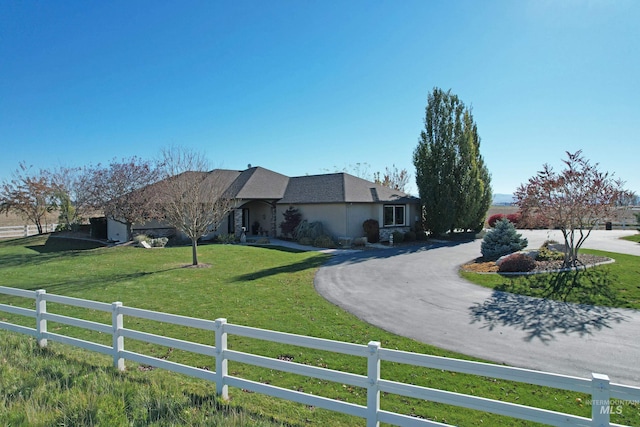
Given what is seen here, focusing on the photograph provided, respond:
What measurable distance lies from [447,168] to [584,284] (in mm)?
17128

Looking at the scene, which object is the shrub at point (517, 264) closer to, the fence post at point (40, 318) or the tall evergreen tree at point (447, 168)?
the tall evergreen tree at point (447, 168)

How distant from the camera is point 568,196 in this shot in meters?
13.6

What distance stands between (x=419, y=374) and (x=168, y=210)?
1322 centimetres

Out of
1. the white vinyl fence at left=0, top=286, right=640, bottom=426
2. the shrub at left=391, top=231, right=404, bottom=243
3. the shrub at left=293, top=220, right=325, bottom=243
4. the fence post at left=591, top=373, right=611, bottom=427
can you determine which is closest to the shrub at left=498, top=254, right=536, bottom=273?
the white vinyl fence at left=0, top=286, right=640, bottom=426

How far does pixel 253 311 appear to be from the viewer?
927 cm

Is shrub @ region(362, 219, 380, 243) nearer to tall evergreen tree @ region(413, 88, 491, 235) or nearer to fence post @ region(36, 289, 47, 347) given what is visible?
tall evergreen tree @ region(413, 88, 491, 235)

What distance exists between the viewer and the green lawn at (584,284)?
33.4 feet

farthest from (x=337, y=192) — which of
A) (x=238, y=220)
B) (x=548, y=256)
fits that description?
(x=548, y=256)

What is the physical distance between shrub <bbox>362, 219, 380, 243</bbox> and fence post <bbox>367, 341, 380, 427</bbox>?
808 inches

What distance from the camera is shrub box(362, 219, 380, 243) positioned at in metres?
24.2

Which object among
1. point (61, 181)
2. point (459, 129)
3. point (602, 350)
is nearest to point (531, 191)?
point (602, 350)

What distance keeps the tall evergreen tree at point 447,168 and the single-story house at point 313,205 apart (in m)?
1.86

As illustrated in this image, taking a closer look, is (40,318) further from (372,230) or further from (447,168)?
(447,168)

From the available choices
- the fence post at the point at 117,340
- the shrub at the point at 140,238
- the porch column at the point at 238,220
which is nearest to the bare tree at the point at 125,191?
the shrub at the point at 140,238
